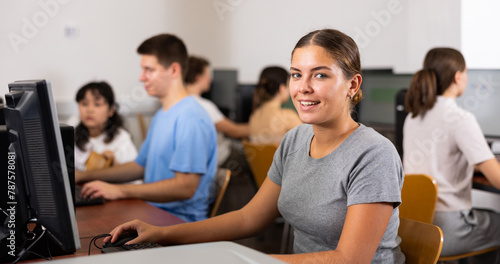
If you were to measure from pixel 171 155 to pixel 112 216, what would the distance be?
574 millimetres

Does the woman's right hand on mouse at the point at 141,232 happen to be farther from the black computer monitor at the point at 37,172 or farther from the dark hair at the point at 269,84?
the dark hair at the point at 269,84

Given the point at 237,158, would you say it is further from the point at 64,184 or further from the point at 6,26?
the point at 64,184

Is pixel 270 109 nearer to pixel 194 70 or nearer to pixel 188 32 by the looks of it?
pixel 194 70

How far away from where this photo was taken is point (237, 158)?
179 inches

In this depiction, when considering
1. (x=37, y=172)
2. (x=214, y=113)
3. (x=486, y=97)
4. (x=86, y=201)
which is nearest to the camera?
(x=37, y=172)

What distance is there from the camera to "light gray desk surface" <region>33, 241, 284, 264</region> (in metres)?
0.83

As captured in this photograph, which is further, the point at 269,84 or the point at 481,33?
the point at 269,84

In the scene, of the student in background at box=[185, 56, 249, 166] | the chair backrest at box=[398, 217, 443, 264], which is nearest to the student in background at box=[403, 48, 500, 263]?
the chair backrest at box=[398, 217, 443, 264]

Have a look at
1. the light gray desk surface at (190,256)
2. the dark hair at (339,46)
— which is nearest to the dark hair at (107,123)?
the dark hair at (339,46)

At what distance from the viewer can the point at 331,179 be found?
129cm

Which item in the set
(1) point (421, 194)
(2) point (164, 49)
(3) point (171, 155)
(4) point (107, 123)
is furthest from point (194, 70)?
(1) point (421, 194)

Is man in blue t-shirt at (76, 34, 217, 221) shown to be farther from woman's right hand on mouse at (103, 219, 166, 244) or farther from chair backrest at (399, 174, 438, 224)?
chair backrest at (399, 174, 438, 224)

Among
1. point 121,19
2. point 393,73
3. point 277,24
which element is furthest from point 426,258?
point 121,19

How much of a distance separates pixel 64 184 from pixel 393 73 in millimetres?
3112
